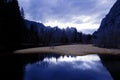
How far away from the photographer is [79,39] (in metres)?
162

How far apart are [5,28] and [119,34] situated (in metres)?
69.5

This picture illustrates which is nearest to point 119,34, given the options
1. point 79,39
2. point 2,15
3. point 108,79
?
point 79,39

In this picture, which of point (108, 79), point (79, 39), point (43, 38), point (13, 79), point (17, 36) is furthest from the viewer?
point (79, 39)

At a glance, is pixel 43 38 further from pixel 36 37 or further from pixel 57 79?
pixel 57 79

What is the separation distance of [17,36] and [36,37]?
48502 millimetres

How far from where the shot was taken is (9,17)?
5338 cm

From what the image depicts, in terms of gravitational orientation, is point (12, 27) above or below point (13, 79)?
above

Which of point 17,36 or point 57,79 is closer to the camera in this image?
point 57,79

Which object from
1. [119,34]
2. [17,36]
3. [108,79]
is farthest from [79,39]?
[108,79]

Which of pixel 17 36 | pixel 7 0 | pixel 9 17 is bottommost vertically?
Answer: pixel 17 36

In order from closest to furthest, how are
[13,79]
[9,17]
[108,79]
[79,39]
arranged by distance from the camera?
[13,79] < [108,79] < [9,17] < [79,39]

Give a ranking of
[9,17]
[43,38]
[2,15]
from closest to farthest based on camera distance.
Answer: [2,15], [9,17], [43,38]

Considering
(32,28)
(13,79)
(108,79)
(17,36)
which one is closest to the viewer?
(13,79)

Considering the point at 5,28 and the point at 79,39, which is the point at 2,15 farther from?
the point at 79,39
